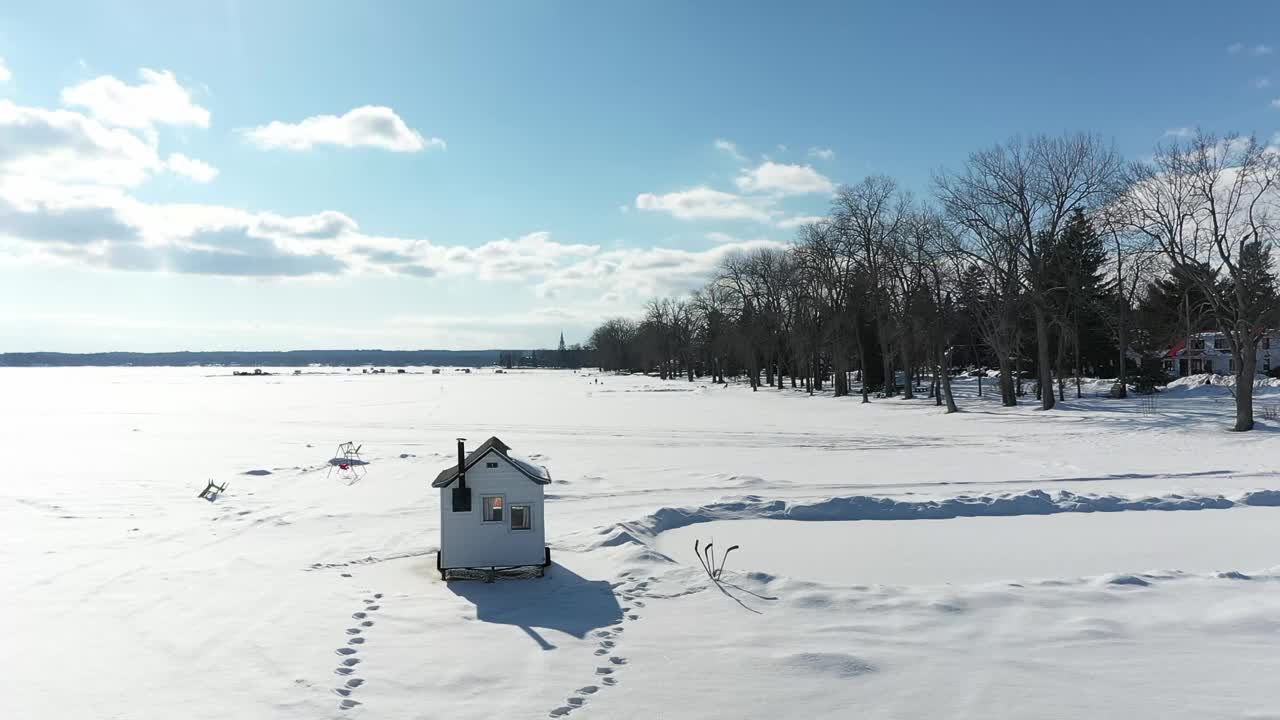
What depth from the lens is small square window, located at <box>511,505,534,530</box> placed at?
10.7 m

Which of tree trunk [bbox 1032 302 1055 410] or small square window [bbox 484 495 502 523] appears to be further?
tree trunk [bbox 1032 302 1055 410]

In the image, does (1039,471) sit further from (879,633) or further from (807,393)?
(807,393)

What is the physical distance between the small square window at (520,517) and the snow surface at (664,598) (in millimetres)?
787

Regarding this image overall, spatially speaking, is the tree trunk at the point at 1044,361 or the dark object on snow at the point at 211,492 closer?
the dark object on snow at the point at 211,492

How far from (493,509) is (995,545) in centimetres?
782

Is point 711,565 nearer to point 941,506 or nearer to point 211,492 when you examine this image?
point 941,506

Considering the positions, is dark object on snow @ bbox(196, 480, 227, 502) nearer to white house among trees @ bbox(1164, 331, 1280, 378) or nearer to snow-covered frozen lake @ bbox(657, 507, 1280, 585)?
snow-covered frozen lake @ bbox(657, 507, 1280, 585)

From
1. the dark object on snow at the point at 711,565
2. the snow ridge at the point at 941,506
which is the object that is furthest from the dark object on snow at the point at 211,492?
the dark object on snow at the point at 711,565

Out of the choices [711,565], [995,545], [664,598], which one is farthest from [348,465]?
[995,545]

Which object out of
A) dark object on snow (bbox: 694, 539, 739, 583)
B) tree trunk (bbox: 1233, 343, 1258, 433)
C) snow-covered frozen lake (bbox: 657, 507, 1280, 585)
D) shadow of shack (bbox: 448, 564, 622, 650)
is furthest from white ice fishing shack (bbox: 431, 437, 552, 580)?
tree trunk (bbox: 1233, 343, 1258, 433)

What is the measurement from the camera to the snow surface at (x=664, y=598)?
7.21 metres

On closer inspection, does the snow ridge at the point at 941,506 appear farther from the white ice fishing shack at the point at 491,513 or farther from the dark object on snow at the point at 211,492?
the dark object on snow at the point at 211,492

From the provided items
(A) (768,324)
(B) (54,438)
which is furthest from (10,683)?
(A) (768,324)

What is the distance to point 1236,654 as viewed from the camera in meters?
7.73
